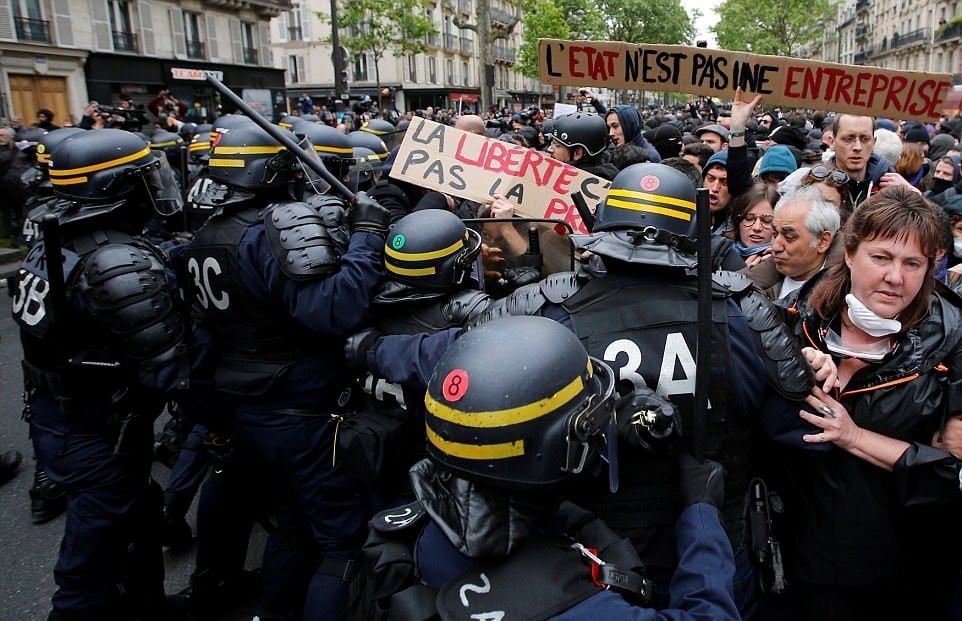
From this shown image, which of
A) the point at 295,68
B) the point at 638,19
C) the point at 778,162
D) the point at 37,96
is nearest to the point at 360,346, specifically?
the point at 778,162

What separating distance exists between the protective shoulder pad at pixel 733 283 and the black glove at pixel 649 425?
0.57 m

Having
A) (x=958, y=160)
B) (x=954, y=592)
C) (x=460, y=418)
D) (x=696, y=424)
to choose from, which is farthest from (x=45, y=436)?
(x=958, y=160)

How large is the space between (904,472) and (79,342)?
2.99 metres

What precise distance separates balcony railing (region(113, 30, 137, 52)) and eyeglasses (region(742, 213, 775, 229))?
85.6 feet

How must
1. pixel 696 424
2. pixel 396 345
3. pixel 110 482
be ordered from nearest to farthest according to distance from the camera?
pixel 696 424 < pixel 396 345 < pixel 110 482

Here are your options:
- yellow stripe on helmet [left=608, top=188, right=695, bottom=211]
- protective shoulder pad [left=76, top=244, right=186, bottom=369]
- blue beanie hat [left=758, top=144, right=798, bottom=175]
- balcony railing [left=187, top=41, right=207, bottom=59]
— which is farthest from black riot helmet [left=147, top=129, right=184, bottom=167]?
balcony railing [left=187, top=41, right=207, bottom=59]

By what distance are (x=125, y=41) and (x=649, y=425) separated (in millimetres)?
28089

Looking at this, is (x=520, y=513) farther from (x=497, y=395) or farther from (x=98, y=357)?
(x=98, y=357)

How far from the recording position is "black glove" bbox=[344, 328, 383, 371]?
8.34 feet

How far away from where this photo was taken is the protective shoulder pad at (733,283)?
2004mm

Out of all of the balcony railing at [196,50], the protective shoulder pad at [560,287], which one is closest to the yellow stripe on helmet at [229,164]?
the protective shoulder pad at [560,287]

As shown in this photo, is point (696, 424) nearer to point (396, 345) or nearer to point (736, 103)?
point (396, 345)

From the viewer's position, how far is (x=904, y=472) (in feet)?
6.57

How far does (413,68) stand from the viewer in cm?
4534
